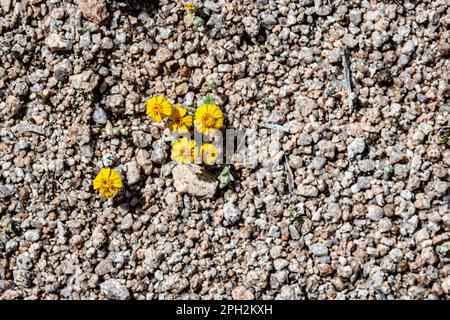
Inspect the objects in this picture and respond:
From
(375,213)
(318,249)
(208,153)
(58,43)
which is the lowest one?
(318,249)

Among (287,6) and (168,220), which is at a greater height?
(287,6)

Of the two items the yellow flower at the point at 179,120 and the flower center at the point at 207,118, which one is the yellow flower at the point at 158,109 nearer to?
the yellow flower at the point at 179,120

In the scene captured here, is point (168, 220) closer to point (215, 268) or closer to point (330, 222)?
point (215, 268)

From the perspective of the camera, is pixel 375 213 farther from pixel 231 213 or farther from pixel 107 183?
pixel 107 183

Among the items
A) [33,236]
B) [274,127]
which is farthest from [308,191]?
[33,236]

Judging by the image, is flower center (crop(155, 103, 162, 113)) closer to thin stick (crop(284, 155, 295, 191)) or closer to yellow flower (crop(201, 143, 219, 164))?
yellow flower (crop(201, 143, 219, 164))

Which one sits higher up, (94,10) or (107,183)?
(94,10)
